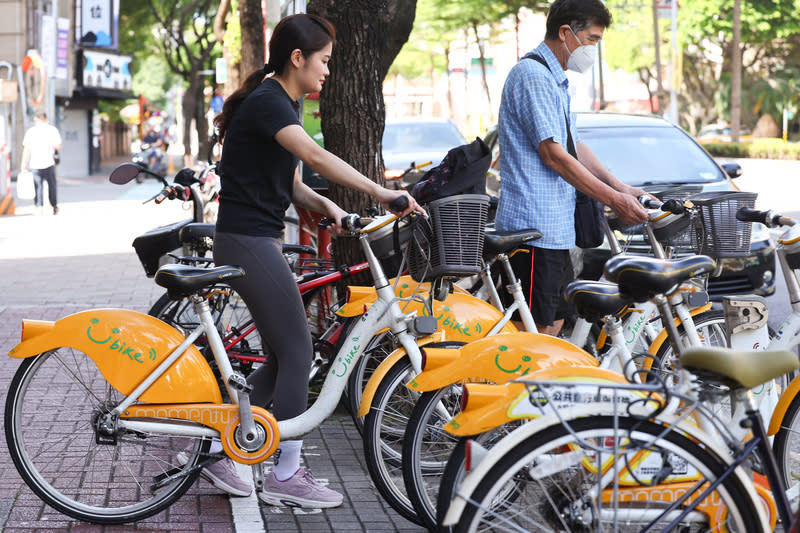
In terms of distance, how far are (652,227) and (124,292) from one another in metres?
6.90

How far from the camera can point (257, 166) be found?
158 inches

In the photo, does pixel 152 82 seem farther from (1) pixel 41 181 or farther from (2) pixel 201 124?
(1) pixel 41 181

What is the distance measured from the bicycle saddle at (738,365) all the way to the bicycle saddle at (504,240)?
1.64m

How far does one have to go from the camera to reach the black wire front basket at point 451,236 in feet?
12.9

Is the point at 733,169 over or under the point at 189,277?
over

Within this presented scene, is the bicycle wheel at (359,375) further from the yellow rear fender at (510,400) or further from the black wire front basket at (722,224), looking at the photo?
the yellow rear fender at (510,400)

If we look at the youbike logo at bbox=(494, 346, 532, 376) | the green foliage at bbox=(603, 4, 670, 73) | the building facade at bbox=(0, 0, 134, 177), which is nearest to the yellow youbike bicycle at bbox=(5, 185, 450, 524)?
the youbike logo at bbox=(494, 346, 532, 376)

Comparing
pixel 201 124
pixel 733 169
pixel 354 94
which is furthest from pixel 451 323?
pixel 201 124

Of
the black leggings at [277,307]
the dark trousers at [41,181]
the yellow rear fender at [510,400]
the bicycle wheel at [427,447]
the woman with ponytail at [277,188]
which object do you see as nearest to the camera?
the yellow rear fender at [510,400]

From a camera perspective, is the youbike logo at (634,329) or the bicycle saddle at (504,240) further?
the youbike logo at (634,329)

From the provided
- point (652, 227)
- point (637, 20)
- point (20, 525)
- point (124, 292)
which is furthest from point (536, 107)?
point (637, 20)

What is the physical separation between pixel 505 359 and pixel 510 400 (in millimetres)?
604

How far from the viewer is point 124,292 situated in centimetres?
1047

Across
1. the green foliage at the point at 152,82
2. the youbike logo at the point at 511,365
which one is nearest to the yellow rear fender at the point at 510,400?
the youbike logo at the point at 511,365
